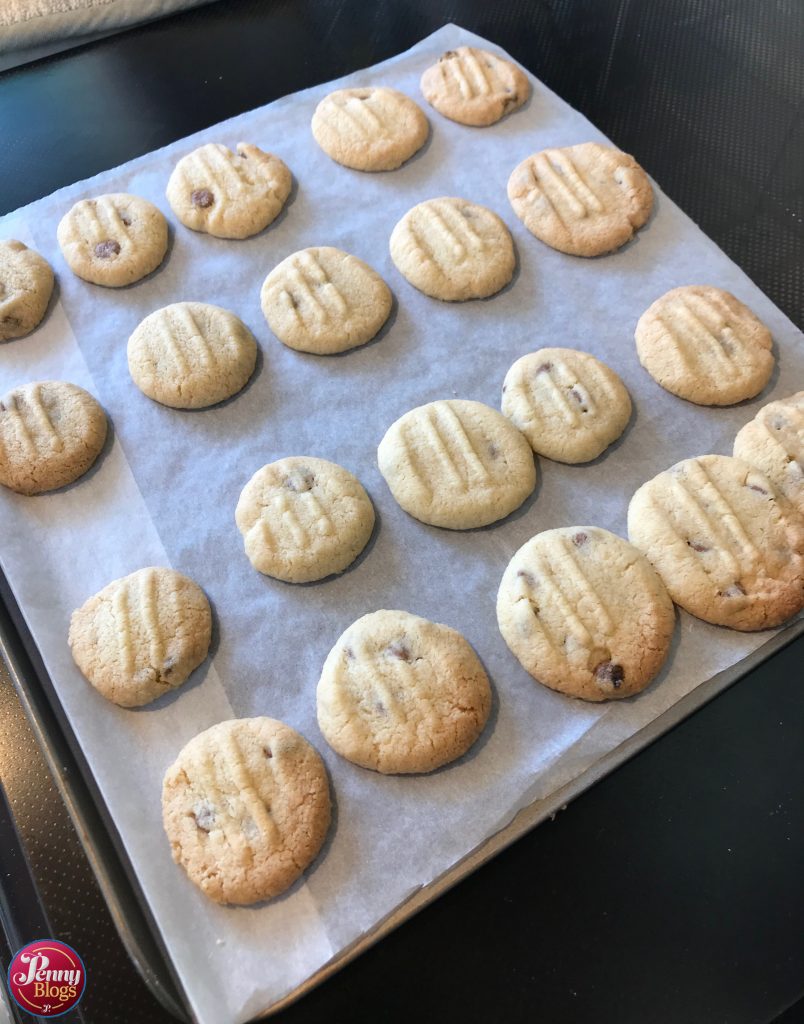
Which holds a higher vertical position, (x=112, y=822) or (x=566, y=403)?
(x=566, y=403)

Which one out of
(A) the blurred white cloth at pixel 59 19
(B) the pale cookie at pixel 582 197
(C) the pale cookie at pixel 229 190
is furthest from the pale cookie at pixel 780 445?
(A) the blurred white cloth at pixel 59 19

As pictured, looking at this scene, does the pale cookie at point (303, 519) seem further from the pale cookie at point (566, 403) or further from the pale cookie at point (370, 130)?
the pale cookie at point (370, 130)

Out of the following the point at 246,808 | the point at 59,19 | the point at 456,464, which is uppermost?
the point at 59,19

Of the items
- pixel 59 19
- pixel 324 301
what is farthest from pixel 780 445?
pixel 59 19

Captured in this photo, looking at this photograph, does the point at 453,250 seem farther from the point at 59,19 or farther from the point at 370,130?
the point at 59,19

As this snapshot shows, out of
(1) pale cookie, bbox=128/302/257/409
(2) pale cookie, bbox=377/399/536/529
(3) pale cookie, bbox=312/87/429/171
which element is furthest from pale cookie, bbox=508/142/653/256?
(1) pale cookie, bbox=128/302/257/409

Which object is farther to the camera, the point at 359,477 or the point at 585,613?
the point at 359,477

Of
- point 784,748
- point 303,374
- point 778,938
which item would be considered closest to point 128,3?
point 303,374
